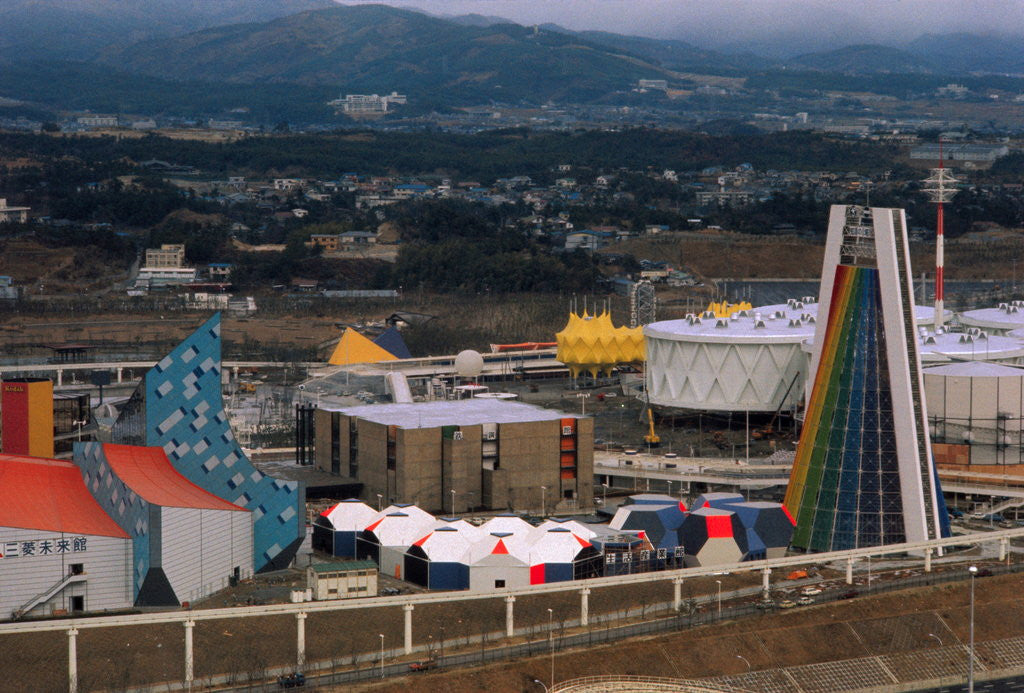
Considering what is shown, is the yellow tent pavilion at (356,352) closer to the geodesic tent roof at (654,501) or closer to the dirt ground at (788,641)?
the geodesic tent roof at (654,501)

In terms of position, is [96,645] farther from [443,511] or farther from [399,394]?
[399,394]

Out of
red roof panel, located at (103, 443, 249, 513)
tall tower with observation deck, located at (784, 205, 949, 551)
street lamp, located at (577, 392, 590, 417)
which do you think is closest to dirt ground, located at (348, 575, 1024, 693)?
tall tower with observation deck, located at (784, 205, 949, 551)

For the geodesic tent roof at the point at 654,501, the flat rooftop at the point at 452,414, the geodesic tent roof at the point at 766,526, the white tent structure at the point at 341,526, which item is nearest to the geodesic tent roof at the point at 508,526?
the white tent structure at the point at 341,526

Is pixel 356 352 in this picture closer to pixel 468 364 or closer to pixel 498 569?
pixel 468 364

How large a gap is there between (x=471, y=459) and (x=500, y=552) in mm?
12528

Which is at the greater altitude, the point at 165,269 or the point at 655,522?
the point at 165,269

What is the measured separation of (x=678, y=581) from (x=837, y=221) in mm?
16910

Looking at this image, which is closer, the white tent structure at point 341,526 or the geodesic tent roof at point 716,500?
the white tent structure at point 341,526

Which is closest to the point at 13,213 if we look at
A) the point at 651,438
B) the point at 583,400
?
the point at 583,400

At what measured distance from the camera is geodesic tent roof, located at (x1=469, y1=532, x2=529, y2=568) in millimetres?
59281

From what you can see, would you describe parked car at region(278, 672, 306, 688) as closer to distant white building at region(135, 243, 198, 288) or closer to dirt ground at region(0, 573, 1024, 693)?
dirt ground at region(0, 573, 1024, 693)

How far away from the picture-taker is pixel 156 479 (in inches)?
2327

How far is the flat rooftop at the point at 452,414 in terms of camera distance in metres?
72.6

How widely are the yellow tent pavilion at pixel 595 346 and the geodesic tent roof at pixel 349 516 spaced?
41.8 metres
